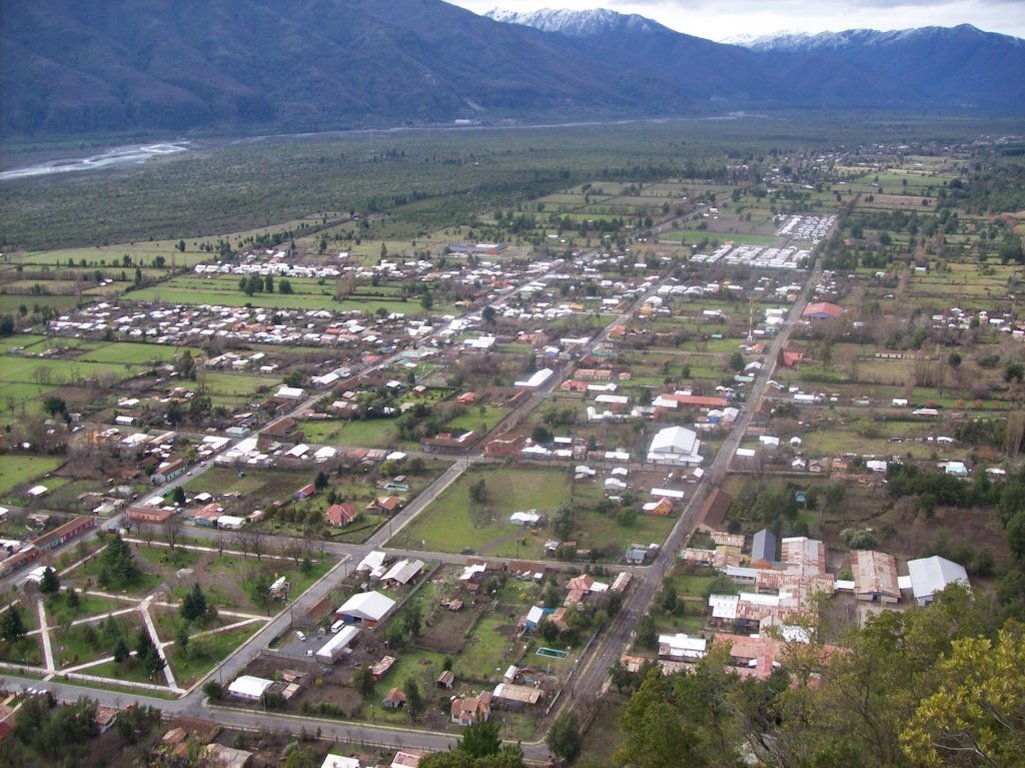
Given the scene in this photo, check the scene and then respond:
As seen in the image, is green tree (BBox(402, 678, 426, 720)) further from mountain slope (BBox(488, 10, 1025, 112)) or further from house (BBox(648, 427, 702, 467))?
mountain slope (BBox(488, 10, 1025, 112))

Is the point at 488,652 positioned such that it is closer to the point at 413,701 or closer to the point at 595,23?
the point at 413,701

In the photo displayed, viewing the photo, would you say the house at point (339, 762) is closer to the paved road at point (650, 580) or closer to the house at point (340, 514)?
the paved road at point (650, 580)

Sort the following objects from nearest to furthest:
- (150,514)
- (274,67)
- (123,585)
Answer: (123,585) → (150,514) → (274,67)

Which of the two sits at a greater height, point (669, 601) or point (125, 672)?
point (669, 601)

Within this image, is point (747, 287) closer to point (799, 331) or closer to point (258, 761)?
point (799, 331)

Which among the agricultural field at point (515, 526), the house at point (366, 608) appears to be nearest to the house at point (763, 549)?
the agricultural field at point (515, 526)

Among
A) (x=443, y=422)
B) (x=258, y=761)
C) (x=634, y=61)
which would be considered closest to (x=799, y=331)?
(x=443, y=422)

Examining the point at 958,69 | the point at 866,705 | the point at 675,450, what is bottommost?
the point at 675,450

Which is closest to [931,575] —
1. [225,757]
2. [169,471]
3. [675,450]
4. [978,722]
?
[675,450]
